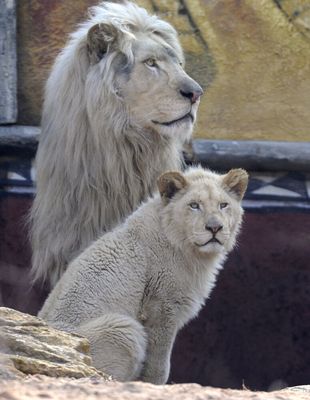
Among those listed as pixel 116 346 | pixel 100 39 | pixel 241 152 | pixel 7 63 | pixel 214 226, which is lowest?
pixel 241 152

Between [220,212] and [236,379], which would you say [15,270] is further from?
[220,212]

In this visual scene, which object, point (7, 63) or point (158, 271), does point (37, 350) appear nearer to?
point (158, 271)

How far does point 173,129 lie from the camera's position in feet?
19.6

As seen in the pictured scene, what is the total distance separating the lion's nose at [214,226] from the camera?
16.9 feet

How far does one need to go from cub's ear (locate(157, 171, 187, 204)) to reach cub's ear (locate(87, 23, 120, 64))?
102cm

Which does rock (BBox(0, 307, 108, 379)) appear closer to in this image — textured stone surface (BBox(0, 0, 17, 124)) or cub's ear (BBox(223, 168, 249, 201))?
cub's ear (BBox(223, 168, 249, 201))

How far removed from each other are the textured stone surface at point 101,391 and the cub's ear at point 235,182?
1574 mm

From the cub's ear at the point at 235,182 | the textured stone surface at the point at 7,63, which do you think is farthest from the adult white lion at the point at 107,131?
the textured stone surface at the point at 7,63

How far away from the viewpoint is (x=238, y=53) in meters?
7.52

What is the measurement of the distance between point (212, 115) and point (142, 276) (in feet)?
7.99

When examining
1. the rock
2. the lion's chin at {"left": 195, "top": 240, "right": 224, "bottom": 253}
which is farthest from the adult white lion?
the rock

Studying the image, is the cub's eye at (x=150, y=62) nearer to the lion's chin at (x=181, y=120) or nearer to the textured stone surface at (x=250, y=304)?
the lion's chin at (x=181, y=120)

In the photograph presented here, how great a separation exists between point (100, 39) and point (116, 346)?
1.65 metres

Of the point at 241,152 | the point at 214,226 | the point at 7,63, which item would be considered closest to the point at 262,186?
the point at 241,152
